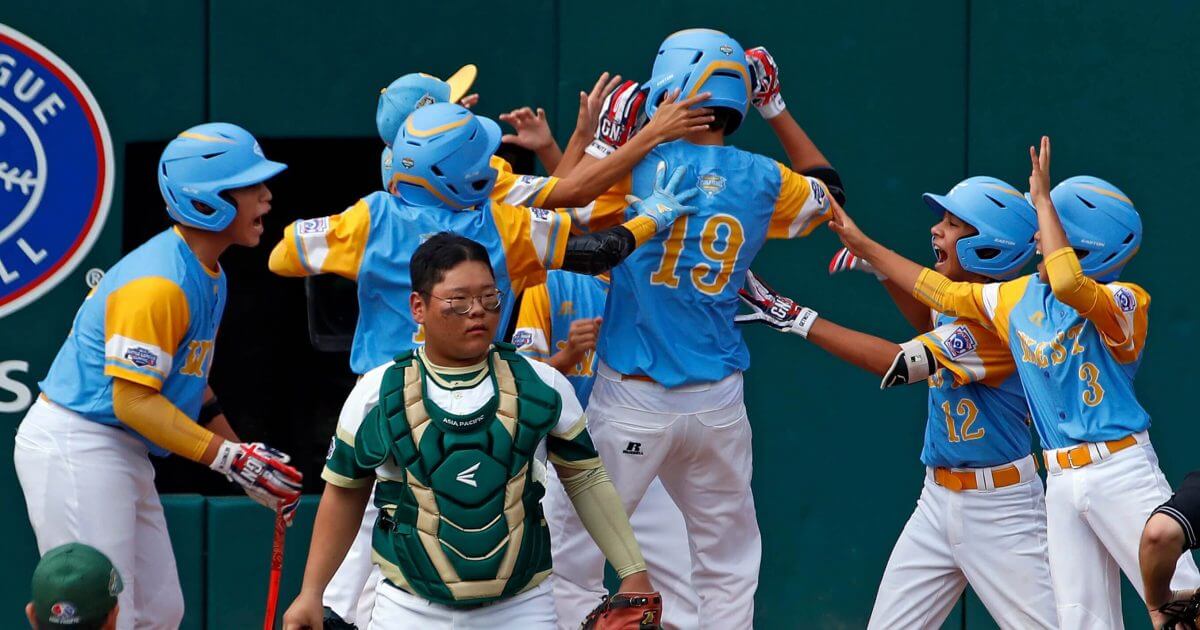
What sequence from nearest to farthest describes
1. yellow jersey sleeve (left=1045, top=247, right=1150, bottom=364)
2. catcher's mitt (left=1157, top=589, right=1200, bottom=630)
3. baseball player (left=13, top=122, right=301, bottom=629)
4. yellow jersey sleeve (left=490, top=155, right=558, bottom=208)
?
1. catcher's mitt (left=1157, top=589, right=1200, bottom=630)
2. yellow jersey sleeve (left=1045, top=247, right=1150, bottom=364)
3. baseball player (left=13, top=122, right=301, bottom=629)
4. yellow jersey sleeve (left=490, top=155, right=558, bottom=208)

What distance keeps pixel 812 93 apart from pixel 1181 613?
324cm

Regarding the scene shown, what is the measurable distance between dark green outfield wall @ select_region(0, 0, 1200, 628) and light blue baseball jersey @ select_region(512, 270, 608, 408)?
3.09ft

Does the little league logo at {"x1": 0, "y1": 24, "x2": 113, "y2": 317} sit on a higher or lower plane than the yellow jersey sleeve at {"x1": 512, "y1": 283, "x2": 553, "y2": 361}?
higher

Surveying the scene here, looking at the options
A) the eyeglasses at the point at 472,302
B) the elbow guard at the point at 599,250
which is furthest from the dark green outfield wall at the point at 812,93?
the eyeglasses at the point at 472,302

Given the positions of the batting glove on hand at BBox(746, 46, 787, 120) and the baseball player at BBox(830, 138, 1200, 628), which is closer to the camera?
the baseball player at BBox(830, 138, 1200, 628)

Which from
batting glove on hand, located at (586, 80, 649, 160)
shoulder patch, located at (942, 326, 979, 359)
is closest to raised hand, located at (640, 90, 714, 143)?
batting glove on hand, located at (586, 80, 649, 160)

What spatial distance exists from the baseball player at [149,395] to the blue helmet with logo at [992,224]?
2261 millimetres

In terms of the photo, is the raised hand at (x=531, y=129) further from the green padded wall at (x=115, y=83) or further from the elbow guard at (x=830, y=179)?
the green padded wall at (x=115, y=83)

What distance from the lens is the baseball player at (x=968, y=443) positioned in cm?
557

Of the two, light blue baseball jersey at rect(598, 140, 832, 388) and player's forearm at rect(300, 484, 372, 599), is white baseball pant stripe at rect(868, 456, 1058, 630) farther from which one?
player's forearm at rect(300, 484, 372, 599)

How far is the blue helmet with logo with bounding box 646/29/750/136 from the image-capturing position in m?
5.75

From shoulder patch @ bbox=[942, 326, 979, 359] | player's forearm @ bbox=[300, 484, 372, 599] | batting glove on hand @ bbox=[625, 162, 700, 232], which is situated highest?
batting glove on hand @ bbox=[625, 162, 700, 232]

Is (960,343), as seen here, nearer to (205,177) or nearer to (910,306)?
(910,306)

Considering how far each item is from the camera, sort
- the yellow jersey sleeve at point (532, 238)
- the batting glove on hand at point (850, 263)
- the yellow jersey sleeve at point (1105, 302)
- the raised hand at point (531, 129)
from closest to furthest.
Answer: the yellow jersey sleeve at point (1105, 302), the yellow jersey sleeve at point (532, 238), the batting glove on hand at point (850, 263), the raised hand at point (531, 129)
